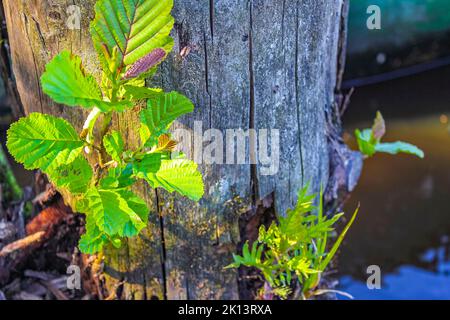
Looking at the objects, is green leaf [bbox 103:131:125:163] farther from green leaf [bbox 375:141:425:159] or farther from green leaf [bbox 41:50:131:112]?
green leaf [bbox 375:141:425:159]

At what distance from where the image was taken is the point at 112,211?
37.0 inches

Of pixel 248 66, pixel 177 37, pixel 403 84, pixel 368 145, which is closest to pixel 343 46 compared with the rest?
pixel 368 145

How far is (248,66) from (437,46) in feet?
8.46

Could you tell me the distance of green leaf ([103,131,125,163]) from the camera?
987 mm

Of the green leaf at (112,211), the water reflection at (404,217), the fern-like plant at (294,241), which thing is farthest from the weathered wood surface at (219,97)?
the water reflection at (404,217)

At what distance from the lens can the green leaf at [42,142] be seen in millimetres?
896

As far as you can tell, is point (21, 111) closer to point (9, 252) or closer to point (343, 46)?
point (9, 252)

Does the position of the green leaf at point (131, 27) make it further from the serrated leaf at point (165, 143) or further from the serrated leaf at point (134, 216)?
the serrated leaf at point (134, 216)

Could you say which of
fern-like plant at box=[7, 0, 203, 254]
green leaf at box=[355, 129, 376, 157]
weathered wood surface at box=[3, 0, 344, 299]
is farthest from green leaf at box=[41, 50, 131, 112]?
green leaf at box=[355, 129, 376, 157]

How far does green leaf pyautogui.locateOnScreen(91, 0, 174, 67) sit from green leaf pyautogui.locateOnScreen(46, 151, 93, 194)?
225 mm

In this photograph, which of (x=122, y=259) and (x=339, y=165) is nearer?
(x=122, y=259)

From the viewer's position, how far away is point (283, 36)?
3.68ft

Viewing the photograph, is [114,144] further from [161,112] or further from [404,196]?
[404,196]

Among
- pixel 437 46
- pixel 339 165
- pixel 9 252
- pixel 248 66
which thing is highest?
pixel 437 46
